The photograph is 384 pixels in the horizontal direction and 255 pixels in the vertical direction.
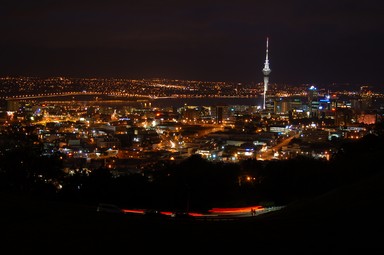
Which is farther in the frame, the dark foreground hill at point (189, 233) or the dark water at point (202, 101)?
the dark water at point (202, 101)

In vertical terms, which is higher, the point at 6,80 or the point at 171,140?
the point at 6,80

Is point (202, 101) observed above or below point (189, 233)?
above

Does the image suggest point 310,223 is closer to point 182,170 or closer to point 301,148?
point 182,170

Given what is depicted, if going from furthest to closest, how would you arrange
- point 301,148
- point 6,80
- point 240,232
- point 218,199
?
point 6,80, point 301,148, point 218,199, point 240,232

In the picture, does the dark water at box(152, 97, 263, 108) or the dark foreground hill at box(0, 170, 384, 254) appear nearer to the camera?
the dark foreground hill at box(0, 170, 384, 254)

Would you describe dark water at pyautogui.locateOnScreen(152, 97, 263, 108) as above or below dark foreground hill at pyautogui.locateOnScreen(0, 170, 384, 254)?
above

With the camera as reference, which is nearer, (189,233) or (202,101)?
(189,233)

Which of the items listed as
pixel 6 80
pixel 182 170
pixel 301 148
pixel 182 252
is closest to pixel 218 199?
pixel 182 170

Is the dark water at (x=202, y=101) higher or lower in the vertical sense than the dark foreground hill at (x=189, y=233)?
higher
